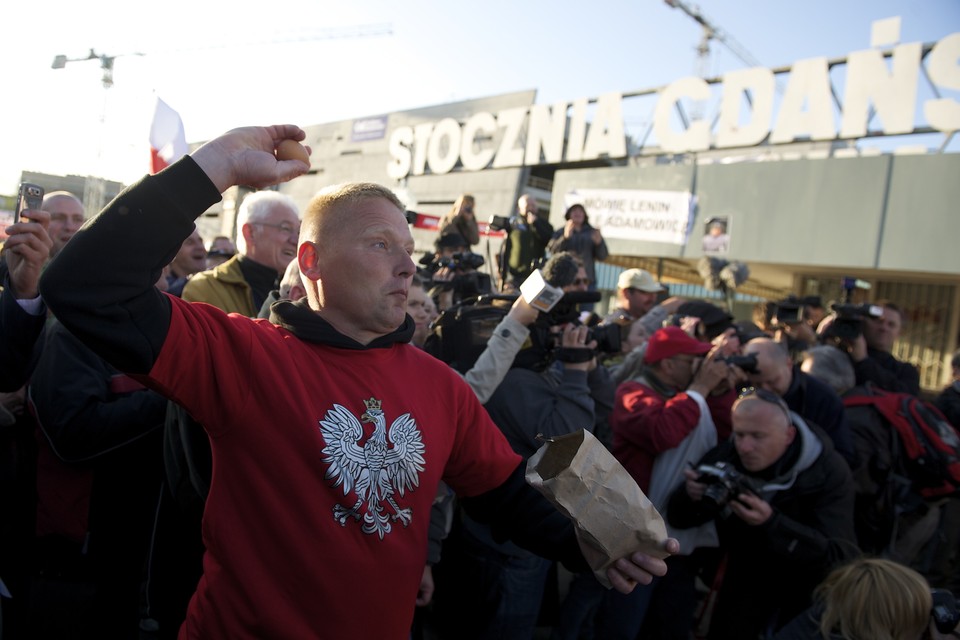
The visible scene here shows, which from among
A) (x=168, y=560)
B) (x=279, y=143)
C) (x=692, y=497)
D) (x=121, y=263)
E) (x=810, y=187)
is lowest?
(x=168, y=560)

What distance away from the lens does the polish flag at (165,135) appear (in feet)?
10.6

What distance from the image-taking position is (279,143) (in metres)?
1.61

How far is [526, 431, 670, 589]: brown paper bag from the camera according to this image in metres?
1.53

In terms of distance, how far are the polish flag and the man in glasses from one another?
0.44m

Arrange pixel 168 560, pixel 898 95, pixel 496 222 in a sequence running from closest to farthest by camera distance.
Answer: pixel 168 560
pixel 496 222
pixel 898 95

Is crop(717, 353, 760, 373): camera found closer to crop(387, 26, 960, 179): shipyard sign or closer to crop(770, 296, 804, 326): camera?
crop(770, 296, 804, 326): camera

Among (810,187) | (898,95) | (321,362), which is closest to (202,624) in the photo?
(321,362)

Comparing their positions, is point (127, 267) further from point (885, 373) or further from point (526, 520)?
point (885, 373)

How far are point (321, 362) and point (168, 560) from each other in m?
1.35

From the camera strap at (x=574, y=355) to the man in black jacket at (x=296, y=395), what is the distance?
131 cm

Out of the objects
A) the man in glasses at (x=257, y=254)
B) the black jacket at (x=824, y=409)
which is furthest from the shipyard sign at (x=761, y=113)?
the man in glasses at (x=257, y=254)

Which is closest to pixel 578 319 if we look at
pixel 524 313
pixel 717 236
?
pixel 524 313

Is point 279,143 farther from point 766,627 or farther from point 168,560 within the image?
point 766,627

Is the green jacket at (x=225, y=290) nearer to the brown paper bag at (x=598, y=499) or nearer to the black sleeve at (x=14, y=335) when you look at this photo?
the black sleeve at (x=14, y=335)
